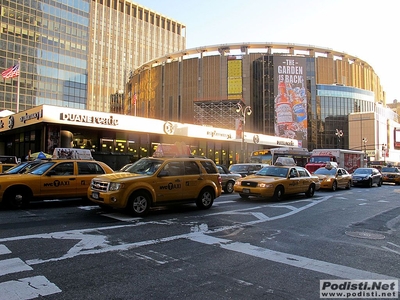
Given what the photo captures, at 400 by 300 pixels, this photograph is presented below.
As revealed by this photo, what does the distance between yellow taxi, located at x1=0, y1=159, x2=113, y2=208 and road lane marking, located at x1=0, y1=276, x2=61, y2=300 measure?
6672 mm

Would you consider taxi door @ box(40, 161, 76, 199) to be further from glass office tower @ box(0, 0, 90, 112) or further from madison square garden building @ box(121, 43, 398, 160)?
glass office tower @ box(0, 0, 90, 112)

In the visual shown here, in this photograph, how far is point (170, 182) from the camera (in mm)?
9977

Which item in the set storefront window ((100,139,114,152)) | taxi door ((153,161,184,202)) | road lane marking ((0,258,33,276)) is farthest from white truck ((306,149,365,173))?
road lane marking ((0,258,33,276))

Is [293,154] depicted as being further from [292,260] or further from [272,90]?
[272,90]

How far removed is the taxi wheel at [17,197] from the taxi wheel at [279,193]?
9.31 m

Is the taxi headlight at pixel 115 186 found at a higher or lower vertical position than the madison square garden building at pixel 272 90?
lower

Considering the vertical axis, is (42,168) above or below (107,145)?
below

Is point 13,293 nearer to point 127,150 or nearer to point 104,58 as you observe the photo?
point 127,150

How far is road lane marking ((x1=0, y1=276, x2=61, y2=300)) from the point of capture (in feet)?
12.5

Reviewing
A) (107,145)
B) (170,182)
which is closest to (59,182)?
(170,182)

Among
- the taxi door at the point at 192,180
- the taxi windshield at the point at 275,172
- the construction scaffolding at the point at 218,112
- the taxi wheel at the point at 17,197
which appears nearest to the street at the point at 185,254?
the taxi wheel at the point at 17,197

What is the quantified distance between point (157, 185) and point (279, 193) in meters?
6.34

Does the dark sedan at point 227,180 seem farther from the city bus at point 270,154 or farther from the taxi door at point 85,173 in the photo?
the city bus at point 270,154

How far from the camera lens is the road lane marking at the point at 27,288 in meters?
3.81
